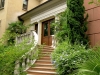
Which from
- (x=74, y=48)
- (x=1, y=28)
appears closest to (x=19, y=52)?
(x=74, y=48)

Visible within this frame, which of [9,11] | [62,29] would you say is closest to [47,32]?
[9,11]

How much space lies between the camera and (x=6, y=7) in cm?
1747

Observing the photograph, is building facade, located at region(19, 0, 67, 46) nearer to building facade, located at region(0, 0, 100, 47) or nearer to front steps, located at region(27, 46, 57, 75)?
building facade, located at region(0, 0, 100, 47)

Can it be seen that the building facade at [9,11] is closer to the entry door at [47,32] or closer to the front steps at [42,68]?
the entry door at [47,32]

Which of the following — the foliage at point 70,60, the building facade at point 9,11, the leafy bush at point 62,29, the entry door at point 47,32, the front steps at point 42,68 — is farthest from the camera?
the building facade at point 9,11

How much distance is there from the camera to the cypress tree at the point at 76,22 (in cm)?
855

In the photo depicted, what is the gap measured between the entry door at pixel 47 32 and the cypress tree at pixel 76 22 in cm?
613

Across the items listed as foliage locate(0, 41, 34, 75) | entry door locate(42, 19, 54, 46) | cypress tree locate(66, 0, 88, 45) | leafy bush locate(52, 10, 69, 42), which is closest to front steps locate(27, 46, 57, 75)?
leafy bush locate(52, 10, 69, 42)

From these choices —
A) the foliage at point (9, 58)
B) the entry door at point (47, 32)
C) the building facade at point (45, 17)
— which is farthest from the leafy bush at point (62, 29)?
the entry door at point (47, 32)

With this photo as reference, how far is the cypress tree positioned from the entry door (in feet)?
20.1

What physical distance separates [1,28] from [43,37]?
4720 mm

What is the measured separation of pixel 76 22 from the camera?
338 inches

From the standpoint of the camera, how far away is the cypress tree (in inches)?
336

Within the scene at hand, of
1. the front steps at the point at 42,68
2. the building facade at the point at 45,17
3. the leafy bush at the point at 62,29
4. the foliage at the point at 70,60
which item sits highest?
the building facade at the point at 45,17
